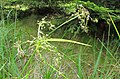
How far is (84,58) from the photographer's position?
2152 millimetres

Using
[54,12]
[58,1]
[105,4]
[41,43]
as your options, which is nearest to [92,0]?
[105,4]

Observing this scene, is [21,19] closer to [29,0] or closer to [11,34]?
[29,0]

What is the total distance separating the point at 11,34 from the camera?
2.37 metres

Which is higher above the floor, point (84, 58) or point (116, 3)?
point (116, 3)

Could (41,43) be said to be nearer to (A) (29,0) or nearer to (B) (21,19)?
(A) (29,0)

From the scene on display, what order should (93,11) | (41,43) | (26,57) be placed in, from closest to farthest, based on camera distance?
1. (41,43)
2. (26,57)
3. (93,11)

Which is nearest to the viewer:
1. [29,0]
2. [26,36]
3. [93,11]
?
[93,11]

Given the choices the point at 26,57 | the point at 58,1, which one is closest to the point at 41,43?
the point at 26,57

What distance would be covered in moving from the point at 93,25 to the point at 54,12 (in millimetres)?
536

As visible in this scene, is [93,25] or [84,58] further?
[93,25]

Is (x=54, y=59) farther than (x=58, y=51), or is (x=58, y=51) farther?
(x=58, y=51)

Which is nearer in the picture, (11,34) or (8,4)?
(11,34)

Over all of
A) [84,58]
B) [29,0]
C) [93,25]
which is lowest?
[84,58]

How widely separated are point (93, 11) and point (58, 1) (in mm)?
395
